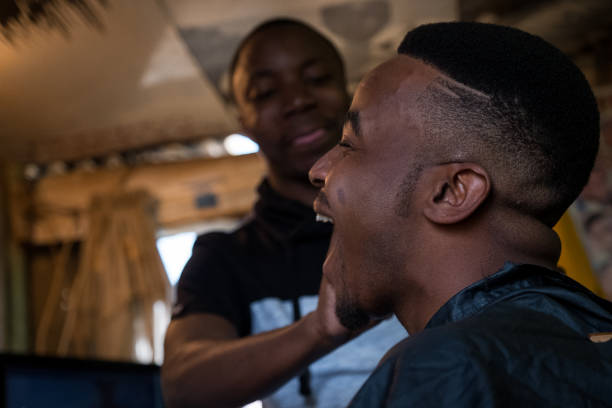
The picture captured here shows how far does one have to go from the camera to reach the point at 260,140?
160 centimetres

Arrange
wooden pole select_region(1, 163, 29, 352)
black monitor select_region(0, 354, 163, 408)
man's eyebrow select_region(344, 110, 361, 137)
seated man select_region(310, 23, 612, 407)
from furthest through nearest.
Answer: wooden pole select_region(1, 163, 29, 352)
black monitor select_region(0, 354, 163, 408)
man's eyebrow select_region(344, 110, 361, 137)
seated man select_region(310, 23, 612, 407)

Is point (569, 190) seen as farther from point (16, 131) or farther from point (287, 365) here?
point (16, 131)

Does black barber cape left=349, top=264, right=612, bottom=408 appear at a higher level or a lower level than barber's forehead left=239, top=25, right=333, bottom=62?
lower

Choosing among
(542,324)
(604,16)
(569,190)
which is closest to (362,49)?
(604,16)

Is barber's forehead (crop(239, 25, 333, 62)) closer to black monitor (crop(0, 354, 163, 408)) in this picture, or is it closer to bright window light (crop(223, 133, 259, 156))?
black monitor (crop(0, 354, 163, 408))

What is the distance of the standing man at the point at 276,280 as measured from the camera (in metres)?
1.22

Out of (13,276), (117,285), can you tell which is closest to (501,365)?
(117,285)

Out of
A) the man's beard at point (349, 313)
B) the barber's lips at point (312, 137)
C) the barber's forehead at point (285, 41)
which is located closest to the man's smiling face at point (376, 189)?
the man's beard at point (349, 313)

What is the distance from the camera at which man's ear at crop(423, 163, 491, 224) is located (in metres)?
0.88

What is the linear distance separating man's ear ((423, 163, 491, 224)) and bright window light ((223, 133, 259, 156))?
7.18 feet

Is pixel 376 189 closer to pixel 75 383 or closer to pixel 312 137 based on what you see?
pixel 312 137

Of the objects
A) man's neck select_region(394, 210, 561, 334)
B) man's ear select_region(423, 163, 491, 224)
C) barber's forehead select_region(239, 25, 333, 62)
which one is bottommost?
man's neck select_region(394, 210, 561, 334)

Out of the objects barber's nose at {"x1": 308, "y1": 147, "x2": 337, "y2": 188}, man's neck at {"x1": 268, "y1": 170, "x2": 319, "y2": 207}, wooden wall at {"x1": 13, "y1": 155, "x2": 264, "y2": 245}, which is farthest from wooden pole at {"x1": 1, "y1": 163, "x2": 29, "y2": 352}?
barber's nose at {"x1": 308, "y1": 147, "x2": 337, "y2": 188}

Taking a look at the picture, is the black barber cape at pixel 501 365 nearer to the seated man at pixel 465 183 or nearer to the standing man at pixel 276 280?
the seated man at pixel 465 183
